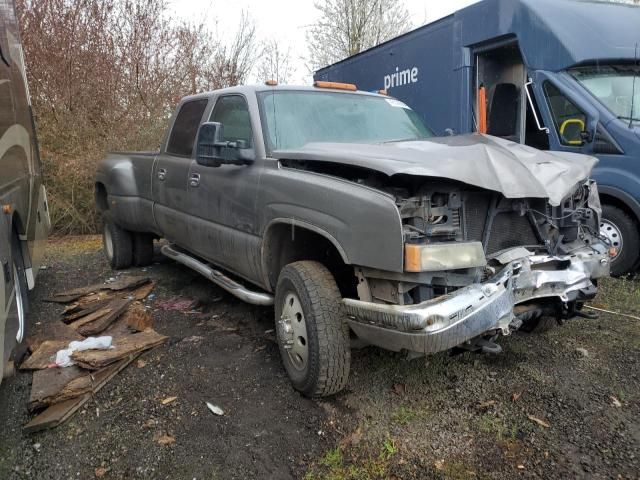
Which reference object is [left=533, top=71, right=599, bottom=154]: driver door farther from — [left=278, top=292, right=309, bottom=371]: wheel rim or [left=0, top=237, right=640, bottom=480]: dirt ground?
[left=278, top=292, right=309, bottom=371]: wheel rim

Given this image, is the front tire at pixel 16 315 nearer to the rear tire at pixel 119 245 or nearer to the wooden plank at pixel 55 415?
the wooden plank at pixel 55 415

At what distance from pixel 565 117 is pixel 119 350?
5242mm

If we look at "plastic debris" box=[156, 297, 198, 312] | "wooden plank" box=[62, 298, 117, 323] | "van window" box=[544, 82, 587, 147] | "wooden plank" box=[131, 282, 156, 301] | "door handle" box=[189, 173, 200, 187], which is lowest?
"plastic debris" box=[156, 297, 198, 312]

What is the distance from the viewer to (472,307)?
8.08 ft

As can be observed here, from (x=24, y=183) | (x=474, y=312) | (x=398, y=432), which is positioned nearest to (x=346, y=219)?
(x=474, y=312)

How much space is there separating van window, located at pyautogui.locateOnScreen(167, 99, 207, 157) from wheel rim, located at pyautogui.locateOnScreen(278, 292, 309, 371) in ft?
7.06

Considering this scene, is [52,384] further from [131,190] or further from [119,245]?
[119,245]

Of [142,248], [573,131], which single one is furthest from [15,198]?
[573,131]

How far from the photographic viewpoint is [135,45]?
10.2m

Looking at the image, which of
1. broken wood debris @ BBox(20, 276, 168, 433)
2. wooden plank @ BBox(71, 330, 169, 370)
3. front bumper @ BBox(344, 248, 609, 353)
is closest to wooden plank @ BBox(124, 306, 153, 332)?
broken wood debris @ BBox(20, 276, 168, 433)

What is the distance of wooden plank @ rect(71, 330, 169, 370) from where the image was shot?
3.45 m

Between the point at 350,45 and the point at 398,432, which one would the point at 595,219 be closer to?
the point at 398,432

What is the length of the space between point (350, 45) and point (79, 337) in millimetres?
15879

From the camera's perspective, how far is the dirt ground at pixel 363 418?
2.52m
